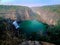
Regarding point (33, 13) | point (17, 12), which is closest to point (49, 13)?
point (33, 13)

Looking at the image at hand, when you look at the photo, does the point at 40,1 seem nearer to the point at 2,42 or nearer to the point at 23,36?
the point at 23,36

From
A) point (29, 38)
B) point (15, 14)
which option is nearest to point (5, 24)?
point (15, 14)

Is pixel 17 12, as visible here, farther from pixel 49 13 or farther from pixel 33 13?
pixel 49 13

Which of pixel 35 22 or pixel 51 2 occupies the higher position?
pixel 51 2
